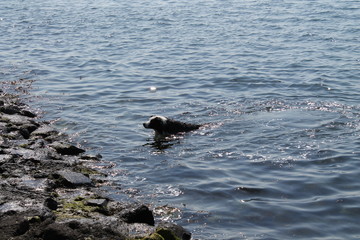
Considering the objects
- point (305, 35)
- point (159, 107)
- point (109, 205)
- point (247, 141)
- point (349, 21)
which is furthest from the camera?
point (349, 21)

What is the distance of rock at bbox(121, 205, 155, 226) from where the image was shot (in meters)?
6.95

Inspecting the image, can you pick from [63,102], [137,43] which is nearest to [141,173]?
[63,102]

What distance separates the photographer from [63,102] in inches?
585

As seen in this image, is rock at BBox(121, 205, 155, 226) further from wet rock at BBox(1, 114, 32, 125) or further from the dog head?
wet rock at BBox(1, 114, 32, 125)

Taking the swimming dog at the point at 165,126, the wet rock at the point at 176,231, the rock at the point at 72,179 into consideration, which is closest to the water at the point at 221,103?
the swimming dog at the point at 165,126

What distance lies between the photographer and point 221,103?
Answer: 14156 mm

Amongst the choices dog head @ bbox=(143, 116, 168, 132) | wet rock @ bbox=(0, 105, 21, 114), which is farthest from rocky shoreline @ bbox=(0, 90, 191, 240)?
dog head @ bbox=(143, 116, 168, 132)

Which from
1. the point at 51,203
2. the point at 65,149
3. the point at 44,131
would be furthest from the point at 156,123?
the point at 51,203

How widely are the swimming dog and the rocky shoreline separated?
170cm

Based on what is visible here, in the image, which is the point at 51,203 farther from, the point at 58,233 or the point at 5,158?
the point at 5,158

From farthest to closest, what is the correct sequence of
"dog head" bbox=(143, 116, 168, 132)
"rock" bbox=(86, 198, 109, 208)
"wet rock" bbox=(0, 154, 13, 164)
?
"dog head" bbox=(143, 116, 168, 132) → "wet rock" bbox=(0, 154, 13, 164) → "rock" bbox=(86, 198, 109, 208)

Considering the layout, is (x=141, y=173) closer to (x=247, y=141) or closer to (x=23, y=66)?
(x=247, y=141)

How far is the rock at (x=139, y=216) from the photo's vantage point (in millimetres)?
6945

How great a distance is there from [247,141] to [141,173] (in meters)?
2.55
